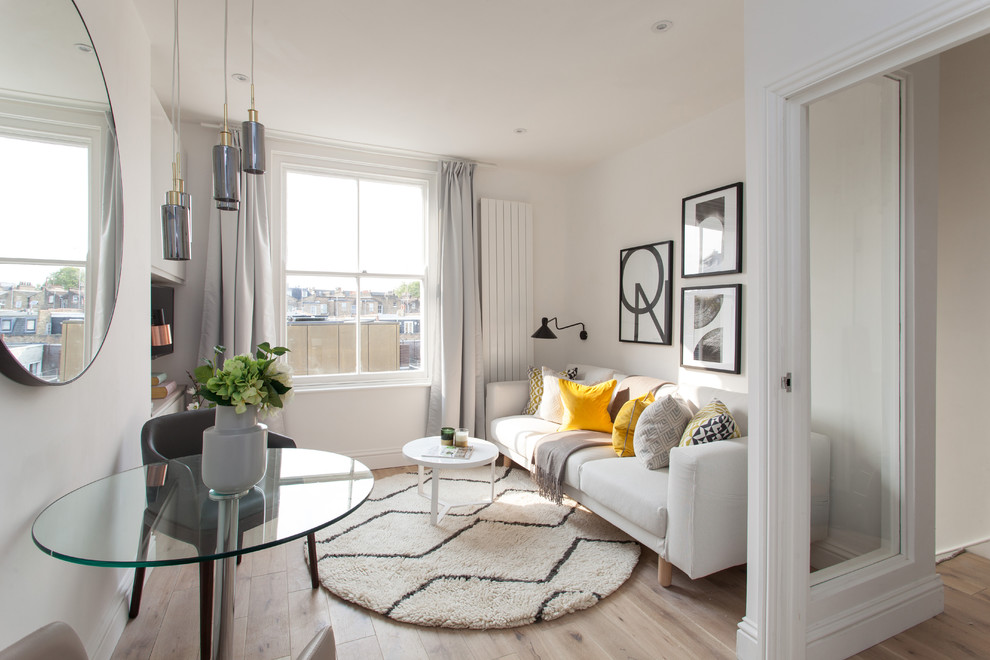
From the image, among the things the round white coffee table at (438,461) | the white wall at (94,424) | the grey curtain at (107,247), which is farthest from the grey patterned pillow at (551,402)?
the grey curtain at (107,247)

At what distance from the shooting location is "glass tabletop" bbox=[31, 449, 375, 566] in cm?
112

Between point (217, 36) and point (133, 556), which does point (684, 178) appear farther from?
point (133, 556)

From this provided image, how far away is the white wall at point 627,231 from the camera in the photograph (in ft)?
10.6

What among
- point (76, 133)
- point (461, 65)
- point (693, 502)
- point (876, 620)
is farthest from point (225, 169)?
point (876, 620)

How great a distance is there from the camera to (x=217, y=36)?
2.43 m

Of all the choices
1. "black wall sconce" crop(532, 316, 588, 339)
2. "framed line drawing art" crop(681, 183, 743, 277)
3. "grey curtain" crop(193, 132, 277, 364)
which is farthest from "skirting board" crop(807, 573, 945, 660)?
"grey curtain" crop(193, 132, 277, 364)

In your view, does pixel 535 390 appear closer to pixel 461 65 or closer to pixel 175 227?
pixel 461 65

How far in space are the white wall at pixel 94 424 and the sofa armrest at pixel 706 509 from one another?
2.16 m

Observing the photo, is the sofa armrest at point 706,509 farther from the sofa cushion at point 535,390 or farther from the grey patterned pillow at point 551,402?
the sofa cushion at point 535,390

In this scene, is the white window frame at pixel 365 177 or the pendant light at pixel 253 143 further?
the white window frame at pixel 365 177

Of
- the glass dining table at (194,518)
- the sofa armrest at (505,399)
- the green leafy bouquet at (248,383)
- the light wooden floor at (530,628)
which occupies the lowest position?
the light wooden floor at (530,628)

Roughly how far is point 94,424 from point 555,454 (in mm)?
2254

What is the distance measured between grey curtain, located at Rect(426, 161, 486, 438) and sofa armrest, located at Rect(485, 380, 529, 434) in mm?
196

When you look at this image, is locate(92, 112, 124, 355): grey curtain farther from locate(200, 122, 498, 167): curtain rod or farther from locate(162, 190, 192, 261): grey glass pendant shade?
locate(200, 122, 498, 167): curtain rod
